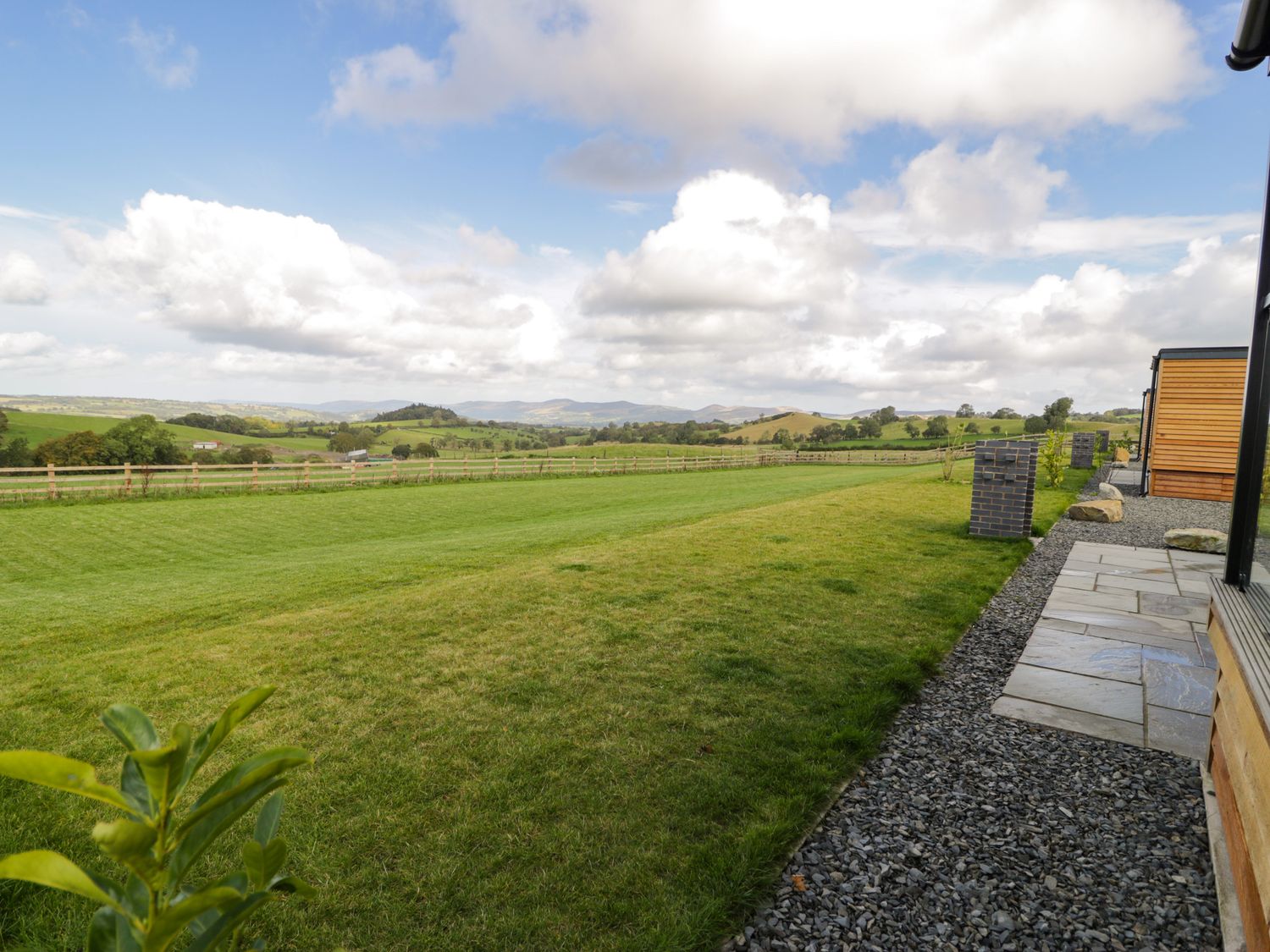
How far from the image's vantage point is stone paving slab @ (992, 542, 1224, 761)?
11.2ft

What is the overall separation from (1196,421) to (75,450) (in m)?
36.0

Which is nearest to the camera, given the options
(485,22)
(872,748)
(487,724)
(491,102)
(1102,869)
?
(1102,869)

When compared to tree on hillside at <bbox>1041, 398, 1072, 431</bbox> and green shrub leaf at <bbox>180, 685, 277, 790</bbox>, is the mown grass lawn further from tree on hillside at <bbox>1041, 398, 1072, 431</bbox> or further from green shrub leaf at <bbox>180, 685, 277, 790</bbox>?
tree on hillside at <bbox>1041, 398, 1072, 431</bbox>

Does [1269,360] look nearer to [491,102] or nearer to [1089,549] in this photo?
[1089,549]

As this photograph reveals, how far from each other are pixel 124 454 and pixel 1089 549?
29548 millimetres

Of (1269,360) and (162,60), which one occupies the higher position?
(162,60)

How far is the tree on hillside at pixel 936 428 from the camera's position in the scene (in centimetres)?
5372

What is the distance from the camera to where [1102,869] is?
7.63ft

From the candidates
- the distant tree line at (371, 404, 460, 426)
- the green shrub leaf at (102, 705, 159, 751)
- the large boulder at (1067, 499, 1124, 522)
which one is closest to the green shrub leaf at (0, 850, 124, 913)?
the green shrub leaf at (102, 705, 159, 751)

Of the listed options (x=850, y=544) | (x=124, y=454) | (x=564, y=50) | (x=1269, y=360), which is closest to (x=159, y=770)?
(x=1269, y=360)

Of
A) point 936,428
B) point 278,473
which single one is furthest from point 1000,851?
point 936,428

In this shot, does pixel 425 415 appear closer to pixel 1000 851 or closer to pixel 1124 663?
pixel 1124 663

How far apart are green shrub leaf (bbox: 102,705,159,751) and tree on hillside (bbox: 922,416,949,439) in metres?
56.9

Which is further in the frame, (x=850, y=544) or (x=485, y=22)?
(x=485, y=22)
